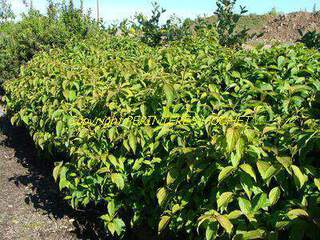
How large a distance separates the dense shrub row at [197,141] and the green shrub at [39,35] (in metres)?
4.83

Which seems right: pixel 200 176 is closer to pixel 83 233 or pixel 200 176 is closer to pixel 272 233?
pixel 272 233

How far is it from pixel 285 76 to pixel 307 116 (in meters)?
0.92

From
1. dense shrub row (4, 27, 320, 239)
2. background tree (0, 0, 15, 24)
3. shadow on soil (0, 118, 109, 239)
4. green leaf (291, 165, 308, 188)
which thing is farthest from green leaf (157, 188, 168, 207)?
background tree (0, 0, 15, 24)

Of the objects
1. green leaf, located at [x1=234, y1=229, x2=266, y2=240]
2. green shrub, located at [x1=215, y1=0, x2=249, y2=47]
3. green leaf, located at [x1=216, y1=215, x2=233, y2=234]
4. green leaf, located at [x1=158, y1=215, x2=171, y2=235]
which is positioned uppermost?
green shrub, located at [x1=215, y1=0, x2=249, y2=47]

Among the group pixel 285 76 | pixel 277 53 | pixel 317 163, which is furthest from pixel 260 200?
pixel 277 53

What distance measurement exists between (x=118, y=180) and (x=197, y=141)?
2.19 ft

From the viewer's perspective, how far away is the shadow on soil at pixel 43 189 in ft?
13.5

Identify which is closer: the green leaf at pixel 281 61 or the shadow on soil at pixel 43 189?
the green leaf at pixel 281 61

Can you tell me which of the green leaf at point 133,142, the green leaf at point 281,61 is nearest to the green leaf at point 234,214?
the green leaf at point 133,142

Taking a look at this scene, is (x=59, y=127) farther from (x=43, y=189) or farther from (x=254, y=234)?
(x=254, y=234)

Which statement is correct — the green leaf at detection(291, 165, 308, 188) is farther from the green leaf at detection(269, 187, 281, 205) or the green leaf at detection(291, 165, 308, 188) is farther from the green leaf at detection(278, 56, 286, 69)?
the green leaf at detection(278, 56, 286, 69)

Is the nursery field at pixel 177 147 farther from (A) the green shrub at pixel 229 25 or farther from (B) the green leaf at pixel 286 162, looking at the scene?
(A) the green shrub at pixel 229 25

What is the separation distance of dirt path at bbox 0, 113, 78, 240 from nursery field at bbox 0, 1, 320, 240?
0.02 m

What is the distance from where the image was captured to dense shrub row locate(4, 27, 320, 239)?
2.18 metres
